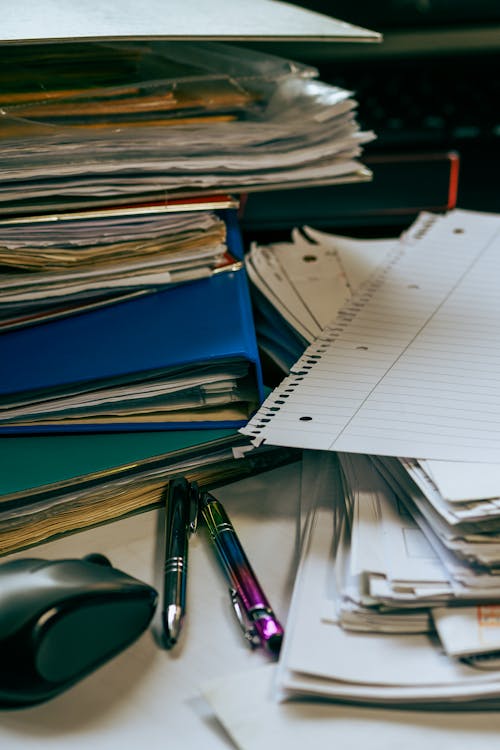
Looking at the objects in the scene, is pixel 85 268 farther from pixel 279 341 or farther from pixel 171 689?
pixel 171 689

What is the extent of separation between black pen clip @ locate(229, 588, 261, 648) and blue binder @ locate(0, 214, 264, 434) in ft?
0.50

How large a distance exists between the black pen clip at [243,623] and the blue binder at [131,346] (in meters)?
0.15

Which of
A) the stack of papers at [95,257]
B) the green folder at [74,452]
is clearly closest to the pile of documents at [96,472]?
the green folder at [74,452]

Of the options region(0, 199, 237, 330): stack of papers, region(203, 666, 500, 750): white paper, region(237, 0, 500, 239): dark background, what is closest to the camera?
region(203, 666, 500, 750): white paper

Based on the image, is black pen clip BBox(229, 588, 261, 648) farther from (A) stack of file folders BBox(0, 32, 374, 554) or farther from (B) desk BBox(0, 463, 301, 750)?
(A) stack of file folders BBox(0, 32, 374, 554)

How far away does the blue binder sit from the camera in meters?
0.65

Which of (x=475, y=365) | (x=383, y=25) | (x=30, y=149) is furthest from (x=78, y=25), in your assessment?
(x=383, y=25)

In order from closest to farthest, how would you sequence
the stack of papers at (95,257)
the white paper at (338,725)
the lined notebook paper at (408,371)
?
the white paper at (338,725) < the lined notebook paper at (408,371) < the stack of papers at (95,257)

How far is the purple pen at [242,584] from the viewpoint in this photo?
1.65ft

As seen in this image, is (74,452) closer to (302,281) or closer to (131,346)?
(131,346)

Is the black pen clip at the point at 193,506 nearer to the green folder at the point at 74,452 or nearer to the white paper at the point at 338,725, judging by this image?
the green folder at the point at 74,452

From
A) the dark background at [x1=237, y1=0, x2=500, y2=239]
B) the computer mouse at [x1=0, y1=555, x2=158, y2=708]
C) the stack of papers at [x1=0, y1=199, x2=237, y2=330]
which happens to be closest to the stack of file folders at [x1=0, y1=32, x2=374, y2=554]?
the stack of papers at [x1=0, y1=199, x2=237, y2=330]

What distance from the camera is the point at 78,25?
67 cm

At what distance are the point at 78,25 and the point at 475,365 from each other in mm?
405
